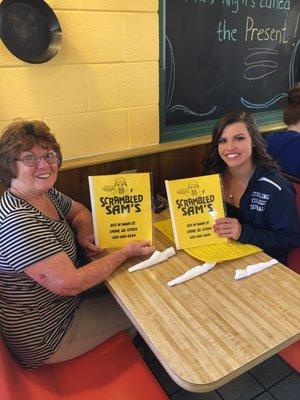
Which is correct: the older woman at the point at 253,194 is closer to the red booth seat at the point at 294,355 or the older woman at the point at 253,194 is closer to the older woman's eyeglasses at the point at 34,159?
the red booth seat at the point at 294,355

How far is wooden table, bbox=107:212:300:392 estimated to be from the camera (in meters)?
0.77

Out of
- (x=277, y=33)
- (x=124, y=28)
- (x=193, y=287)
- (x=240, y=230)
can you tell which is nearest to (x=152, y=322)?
(x=193, y=287)

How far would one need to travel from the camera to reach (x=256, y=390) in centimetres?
151

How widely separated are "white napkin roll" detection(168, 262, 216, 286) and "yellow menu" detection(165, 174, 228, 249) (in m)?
0.13

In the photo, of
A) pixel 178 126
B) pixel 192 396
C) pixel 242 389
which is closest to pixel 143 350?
pixel 192 396

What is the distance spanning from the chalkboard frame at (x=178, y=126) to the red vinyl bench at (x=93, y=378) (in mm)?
1212

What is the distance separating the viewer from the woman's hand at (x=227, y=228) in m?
1.24

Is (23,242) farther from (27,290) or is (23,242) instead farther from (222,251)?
(222,251)

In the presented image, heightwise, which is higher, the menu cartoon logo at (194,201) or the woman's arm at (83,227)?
the menu cartoon logo at (194,201)

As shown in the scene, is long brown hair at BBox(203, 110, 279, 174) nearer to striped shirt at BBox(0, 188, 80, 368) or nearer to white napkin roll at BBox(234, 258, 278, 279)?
white napkin roll at BBox(234, 258, 278, 279)

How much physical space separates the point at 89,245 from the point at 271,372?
1.13 metres

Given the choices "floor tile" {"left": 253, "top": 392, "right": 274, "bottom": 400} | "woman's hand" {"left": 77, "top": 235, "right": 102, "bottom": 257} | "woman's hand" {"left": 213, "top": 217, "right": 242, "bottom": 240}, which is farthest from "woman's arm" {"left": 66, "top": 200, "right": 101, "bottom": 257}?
"floor tile" {"left": 253, "top": 392, "right": 274, "bottom": 400}

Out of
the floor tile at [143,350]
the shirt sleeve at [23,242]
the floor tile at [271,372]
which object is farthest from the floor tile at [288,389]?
the shirt sleeve at [23,242]

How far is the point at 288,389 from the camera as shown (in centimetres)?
151
